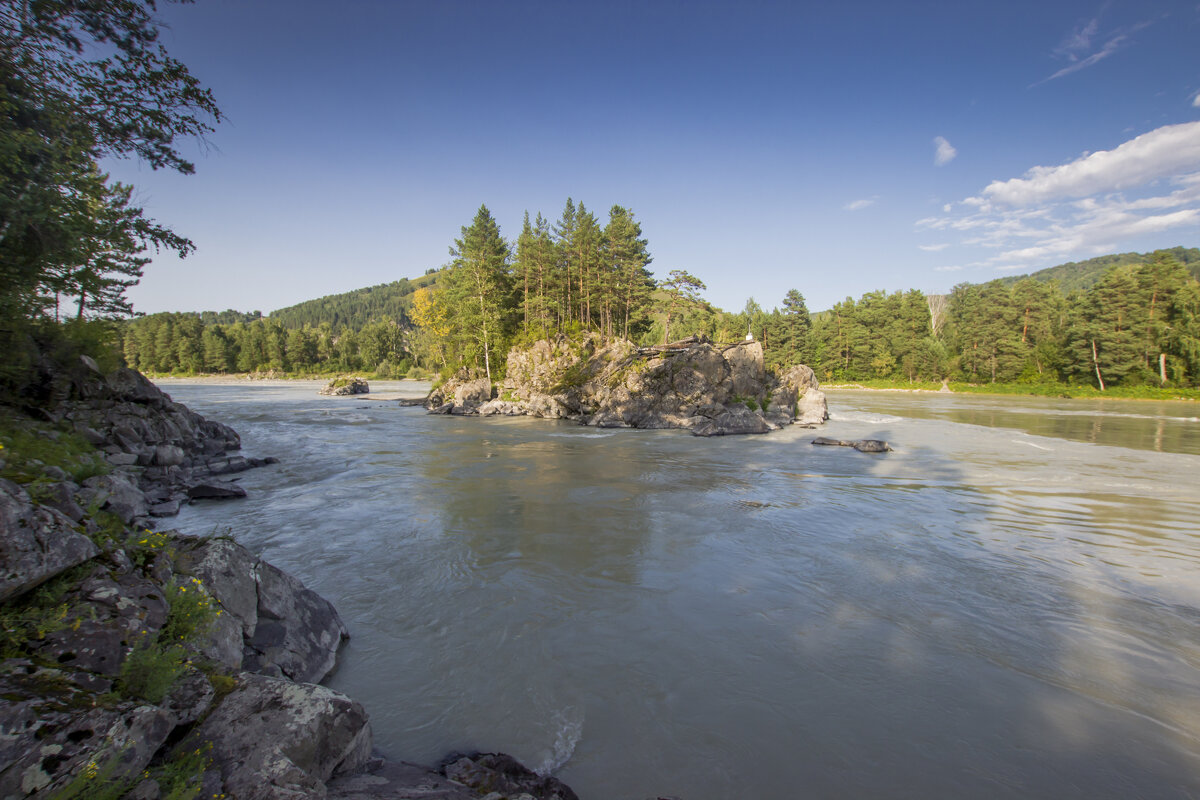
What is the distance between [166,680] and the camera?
3.40 m

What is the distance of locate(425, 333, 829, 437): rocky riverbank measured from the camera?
110 ft

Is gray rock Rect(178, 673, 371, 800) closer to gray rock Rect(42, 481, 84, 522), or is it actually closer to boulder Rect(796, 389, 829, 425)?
gray rock Rect(42, 481, 84, 522)

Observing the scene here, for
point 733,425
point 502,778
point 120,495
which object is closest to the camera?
point 502,778

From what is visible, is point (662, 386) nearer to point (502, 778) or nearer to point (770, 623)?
point (770, 623)

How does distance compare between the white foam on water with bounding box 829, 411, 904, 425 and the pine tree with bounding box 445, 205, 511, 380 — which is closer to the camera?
the white foam on water with bounding box 829, 411, 904, 425

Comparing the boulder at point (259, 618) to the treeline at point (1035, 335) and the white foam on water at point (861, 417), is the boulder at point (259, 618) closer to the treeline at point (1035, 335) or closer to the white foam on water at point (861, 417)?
the white foam on water at point (861, 417)

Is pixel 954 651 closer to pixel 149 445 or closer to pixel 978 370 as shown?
pixel 149 445

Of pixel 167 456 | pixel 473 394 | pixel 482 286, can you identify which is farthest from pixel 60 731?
pixel 482 286

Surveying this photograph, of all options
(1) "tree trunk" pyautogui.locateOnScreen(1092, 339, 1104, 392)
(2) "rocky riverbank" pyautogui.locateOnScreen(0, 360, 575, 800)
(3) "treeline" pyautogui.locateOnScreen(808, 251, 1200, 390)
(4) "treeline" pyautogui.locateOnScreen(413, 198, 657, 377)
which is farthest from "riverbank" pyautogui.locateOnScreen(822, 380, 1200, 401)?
(2) "rocky riverbank" pyautogui.locateOnScreen(0, 360, 575, 800)

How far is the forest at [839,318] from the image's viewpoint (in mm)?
45344

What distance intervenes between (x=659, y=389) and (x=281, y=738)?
31.9 metres

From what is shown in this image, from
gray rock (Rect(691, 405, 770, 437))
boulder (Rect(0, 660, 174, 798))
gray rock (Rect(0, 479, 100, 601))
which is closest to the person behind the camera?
boulder (Rect(0, 660, 174, 798))

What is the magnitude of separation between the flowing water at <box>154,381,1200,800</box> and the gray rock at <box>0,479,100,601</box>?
2.94 meters

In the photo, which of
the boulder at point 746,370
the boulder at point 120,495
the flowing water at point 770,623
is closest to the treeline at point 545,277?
the boulder at point 746,370
